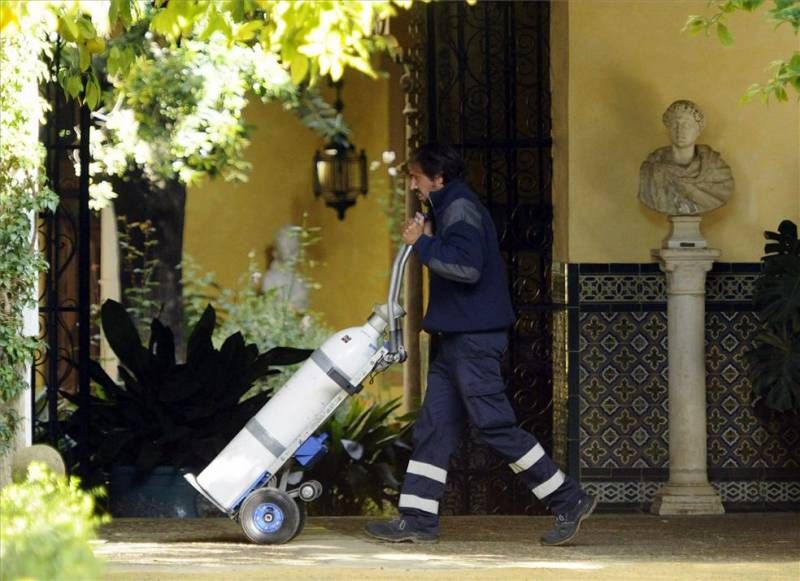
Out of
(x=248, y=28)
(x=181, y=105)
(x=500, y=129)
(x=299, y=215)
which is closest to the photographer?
(x=248, y=28)

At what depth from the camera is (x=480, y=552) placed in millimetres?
7934

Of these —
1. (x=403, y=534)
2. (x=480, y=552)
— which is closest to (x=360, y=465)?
(x=403, y=534)

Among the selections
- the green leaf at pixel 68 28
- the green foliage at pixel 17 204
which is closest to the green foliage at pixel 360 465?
the green foliage at pixel 17 204

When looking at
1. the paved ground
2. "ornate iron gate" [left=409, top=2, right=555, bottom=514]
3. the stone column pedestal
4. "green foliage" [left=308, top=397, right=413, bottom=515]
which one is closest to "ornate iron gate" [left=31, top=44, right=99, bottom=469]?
the paved ground

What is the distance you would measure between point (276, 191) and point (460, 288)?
10.4m

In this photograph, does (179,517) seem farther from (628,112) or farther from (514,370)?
(628,112)

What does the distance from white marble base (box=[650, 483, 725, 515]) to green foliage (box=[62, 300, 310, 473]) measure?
2235 millimetres

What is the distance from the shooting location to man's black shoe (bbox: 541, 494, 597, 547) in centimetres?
810

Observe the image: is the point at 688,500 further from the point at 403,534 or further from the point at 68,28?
the point at 68,28

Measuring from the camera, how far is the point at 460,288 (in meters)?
8.16

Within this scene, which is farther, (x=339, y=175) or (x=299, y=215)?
(x=299, y=215)

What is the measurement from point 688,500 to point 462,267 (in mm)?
2217

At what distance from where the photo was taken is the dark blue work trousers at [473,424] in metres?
8.05

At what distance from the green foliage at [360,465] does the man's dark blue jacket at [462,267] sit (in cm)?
303
